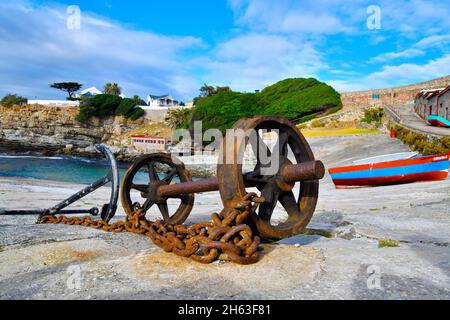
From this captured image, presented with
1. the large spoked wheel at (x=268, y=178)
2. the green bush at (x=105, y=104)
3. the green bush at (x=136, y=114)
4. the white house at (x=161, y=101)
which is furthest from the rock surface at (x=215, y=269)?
the white house at (x=161, y=101)

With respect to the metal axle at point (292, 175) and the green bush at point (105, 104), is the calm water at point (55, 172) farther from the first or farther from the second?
the green bush at point (105, 104)

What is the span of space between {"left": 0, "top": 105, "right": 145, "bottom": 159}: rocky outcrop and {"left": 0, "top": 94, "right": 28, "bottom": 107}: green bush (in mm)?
7819

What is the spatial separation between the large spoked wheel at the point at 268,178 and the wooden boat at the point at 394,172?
31.2ft

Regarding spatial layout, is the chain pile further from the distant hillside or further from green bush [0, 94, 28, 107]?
green bush [0, 94, 28, 107]

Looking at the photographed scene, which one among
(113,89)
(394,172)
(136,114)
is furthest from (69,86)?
(394,172)

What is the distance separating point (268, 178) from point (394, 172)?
33.6 feet

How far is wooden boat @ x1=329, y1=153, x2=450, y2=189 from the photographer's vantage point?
10842 mm

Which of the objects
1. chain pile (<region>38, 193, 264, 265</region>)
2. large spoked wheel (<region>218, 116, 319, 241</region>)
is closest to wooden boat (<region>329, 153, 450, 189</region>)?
large spoked wheel (<region>218, 116, 319, 241</region>)

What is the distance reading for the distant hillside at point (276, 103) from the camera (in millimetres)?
44844
